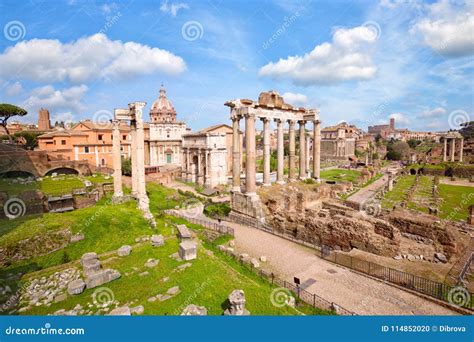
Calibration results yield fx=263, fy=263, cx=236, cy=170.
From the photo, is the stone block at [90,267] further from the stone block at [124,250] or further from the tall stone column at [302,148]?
the tall stone column at [302,148]

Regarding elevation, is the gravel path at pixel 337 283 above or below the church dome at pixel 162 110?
below

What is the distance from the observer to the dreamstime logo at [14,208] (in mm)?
16577

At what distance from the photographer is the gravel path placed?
9.24m

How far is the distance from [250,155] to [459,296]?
14.0 m

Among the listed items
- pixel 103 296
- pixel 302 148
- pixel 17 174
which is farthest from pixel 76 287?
pixel 17 174

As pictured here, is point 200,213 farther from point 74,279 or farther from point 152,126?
point 152,126

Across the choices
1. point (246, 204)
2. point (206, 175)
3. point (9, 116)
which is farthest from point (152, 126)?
point (246, 204)

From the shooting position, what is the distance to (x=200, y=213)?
76.7 feet

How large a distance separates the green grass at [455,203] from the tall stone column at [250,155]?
1804cm

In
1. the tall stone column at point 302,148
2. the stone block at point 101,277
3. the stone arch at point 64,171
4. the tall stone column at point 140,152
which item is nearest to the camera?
the stone block at point 101,277

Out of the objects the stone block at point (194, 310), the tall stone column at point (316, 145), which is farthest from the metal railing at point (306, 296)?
the tall stone column at point (316, 145)

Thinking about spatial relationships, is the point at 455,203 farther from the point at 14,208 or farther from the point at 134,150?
the point at 14,208

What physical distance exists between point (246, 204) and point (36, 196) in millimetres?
15109

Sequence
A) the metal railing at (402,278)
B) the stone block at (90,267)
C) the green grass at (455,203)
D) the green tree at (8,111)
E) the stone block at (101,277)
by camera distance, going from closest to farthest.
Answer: the metal railing at (402,278) < the stone block at (101,277) < the stone block at (90,267) < the green grass at (455,203) < the green tree at (8,111)
